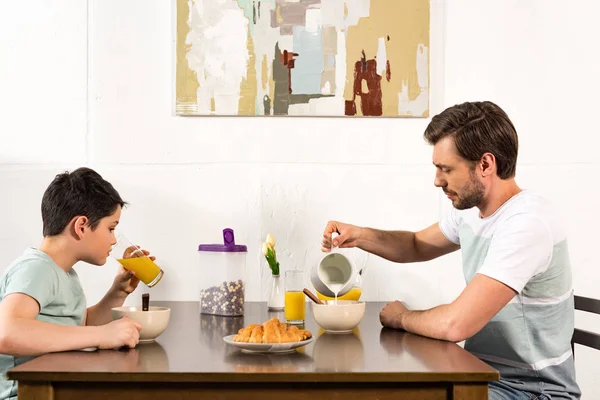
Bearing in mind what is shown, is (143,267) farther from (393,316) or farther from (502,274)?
(502,274)

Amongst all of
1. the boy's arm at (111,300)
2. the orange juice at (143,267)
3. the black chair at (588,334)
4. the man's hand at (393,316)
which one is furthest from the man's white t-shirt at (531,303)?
the boy's arm at (111,300)

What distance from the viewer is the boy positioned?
4.52 ft

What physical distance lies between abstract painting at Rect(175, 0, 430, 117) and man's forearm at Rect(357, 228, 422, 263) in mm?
485

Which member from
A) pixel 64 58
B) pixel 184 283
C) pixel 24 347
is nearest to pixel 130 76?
pixel 64 58

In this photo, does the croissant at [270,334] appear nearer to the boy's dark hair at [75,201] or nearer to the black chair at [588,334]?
the boy's dark hair at [75,201]

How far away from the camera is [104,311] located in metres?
2.01

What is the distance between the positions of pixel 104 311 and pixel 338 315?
73 cm

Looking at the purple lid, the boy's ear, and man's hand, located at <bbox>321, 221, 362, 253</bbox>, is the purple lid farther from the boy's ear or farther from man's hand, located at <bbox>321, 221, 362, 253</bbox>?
the boy's ear

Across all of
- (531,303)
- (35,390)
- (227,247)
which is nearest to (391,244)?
(227,247)

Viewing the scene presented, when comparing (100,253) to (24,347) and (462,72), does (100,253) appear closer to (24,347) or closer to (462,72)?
(24,347)

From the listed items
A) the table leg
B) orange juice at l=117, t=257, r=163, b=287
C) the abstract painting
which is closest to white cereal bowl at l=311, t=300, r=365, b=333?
orange juice at l=117, t=257, r=163, b=287

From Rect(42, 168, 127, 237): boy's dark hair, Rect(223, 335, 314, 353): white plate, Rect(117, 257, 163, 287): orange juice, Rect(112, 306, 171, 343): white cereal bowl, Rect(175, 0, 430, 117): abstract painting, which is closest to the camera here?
Rect(223, 335, 314, 353): white plate

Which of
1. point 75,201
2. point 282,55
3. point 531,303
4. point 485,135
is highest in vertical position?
point 282,55

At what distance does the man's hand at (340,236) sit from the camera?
2.05m
